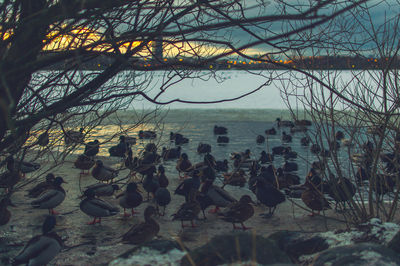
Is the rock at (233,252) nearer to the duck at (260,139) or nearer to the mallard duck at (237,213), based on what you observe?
the mallard duck at (237,213)

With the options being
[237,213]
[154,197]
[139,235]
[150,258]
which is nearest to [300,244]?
[150,258]

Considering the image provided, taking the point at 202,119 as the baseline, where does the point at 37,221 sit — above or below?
below

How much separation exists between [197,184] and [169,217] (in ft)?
5.52

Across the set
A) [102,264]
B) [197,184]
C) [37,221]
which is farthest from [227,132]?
[102,264]

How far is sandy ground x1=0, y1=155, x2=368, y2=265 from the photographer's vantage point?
20.5 ft

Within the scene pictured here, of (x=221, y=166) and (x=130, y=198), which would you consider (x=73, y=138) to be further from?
(x=221, y=166)

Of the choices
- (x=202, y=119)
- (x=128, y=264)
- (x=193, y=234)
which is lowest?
(x=193, y=234)

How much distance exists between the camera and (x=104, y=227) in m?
7.75

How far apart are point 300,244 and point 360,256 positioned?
131cm

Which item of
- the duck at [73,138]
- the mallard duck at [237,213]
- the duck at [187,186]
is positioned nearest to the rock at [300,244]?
the mallard duck at [237,213]

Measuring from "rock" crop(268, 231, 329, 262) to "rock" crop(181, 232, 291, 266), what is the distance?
0.85 m

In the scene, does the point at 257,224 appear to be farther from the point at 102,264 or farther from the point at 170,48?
the point at 170,48

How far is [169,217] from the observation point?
8.55 m

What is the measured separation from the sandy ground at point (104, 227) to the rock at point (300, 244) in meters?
0.65
